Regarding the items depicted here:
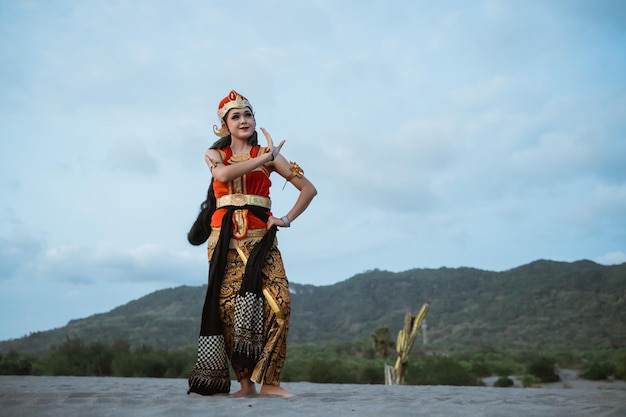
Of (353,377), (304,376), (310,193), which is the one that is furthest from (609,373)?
(310,193)

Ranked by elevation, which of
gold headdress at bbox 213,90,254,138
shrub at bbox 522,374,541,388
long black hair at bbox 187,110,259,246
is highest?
gold headdress at bbox 213,90,254,138

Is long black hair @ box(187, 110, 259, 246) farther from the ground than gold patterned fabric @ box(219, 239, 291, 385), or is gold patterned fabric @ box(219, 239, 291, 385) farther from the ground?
long black hair @ box(187, 110, 259, 246)

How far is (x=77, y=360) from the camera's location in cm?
1653

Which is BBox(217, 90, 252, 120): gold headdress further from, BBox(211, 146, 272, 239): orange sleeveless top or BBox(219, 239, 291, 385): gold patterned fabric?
BBox(219, 239, 291, 385): gold patterned fabric

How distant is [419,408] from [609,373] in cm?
1995

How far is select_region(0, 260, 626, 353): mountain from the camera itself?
48.7m

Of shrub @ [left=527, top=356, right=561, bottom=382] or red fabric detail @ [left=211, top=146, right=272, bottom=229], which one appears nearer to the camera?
red fabric detail @ [left=211, top=146, right=272, bottom=229]

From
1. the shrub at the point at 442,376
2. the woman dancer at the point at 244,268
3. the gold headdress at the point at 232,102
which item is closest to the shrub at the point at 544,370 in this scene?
the shrub at the point at 442,376

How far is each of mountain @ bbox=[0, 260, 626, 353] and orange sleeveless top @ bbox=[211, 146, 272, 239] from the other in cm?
4080

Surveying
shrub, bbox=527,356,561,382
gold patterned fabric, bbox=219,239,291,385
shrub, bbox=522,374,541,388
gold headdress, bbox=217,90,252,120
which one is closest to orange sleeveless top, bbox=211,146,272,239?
gold patterned fabric, bbox=219,239,291,385

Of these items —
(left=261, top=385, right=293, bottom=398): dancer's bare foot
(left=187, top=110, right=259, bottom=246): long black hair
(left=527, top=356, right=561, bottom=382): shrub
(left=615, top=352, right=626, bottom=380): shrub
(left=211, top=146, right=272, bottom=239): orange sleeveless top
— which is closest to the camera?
(left=261, top=385, right=293, bottom=398): dancer's bare foot

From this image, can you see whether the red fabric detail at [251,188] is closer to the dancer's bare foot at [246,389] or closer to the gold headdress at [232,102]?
the gold headdress at [232,102]

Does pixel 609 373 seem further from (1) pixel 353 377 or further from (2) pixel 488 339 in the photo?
(2) pixel 488 339

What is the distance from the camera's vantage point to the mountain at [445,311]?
48688mm
